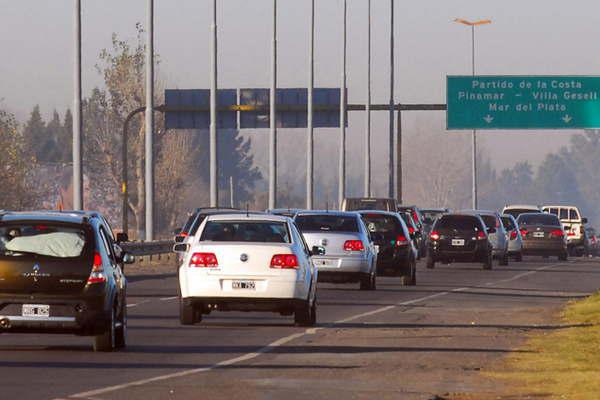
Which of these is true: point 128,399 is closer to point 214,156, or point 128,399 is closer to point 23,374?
point 23,374

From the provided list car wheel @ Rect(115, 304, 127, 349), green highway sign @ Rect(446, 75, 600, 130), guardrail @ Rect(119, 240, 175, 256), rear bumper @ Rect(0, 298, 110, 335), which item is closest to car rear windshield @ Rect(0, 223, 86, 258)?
rear bumper @ Rect(0, 298, 110, 335)

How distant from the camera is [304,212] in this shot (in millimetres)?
38375

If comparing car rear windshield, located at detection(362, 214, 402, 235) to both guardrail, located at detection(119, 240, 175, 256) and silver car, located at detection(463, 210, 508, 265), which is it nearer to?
guardrail, located at detection(119, 240, 175, 256)

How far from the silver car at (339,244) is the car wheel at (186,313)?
1131 cm

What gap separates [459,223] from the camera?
54344 mm

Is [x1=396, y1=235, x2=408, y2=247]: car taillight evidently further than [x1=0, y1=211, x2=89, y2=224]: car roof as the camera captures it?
Yes

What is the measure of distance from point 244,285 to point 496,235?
34.4 m

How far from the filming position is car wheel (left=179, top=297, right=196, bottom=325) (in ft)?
84.5

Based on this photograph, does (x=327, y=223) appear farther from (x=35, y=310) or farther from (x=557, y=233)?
(x=557, y=233)

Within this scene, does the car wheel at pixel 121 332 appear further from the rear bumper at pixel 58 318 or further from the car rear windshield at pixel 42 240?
the car rear windshield at pixel 42 240

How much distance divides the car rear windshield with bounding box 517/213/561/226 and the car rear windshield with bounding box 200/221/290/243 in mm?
42705

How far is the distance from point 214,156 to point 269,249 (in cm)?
4357

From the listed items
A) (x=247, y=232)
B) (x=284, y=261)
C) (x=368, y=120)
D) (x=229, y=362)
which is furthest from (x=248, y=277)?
(x=368, y=120)

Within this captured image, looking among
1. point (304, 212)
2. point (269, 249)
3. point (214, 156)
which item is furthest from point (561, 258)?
point (269, 249)
